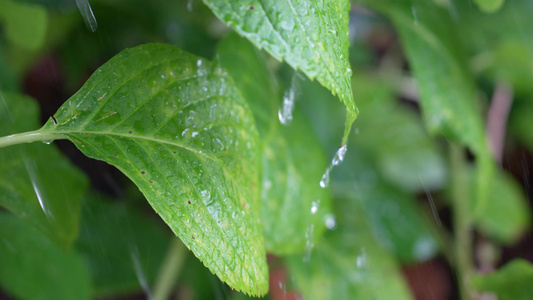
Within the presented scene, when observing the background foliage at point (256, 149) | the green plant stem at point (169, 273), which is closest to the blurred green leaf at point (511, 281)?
the background foliage at point (256, 149)

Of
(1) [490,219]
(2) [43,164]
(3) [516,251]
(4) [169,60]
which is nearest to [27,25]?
(2) [43,164]

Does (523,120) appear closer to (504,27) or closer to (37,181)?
(504,27)

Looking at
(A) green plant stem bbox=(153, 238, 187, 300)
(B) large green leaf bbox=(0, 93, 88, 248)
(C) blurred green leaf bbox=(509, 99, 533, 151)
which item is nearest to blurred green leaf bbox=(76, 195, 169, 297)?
(A) green plant stem bbox=(153, 238, 187, 300)

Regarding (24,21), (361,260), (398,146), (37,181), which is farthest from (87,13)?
(398,146)

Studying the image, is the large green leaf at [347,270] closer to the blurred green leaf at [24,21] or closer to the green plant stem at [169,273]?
the green plant stem at [169,273]

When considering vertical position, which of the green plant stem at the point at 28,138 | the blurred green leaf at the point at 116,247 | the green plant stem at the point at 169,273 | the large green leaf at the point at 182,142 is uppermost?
the green plant stem at the point at 28,138

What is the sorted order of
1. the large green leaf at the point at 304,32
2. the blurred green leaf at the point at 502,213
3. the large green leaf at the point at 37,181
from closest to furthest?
the large green leaf at the point at 304,32
the large green leaf at the point at 37,181
the blurred green leaf at the point at 502,213

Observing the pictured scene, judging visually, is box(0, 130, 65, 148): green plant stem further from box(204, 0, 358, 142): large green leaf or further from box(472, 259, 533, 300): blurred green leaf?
box(472, 259, 533, 300): blurred green leaf
